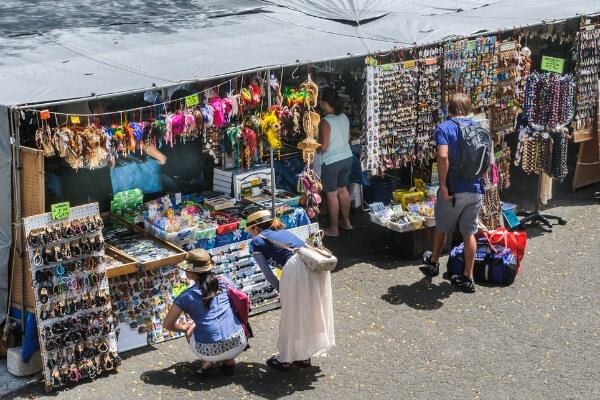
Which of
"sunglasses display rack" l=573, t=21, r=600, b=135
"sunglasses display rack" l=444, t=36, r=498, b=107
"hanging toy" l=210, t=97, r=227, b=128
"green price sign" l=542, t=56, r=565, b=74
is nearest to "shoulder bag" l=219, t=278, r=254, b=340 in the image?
"hanging toy" l=210, t=97, r=227, b=128

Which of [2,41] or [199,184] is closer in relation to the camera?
[2,41]

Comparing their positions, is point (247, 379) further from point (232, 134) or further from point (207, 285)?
point (232, 134)

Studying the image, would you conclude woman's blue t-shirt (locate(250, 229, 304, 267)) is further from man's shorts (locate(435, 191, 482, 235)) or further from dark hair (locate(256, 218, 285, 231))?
man's shorts (locate(435, 191, 482, 235))

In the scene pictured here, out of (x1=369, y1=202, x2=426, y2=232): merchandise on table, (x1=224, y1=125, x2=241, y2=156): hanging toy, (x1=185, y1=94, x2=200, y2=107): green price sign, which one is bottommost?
(x1=369, y1=202, x2=426, y2=232): merchandise on table

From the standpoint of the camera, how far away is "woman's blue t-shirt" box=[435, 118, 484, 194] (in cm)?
816

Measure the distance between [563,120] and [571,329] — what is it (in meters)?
3.25

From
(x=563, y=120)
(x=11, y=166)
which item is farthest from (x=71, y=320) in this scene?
(x=563, y=120)

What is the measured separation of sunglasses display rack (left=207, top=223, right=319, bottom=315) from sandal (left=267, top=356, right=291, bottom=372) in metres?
1.06

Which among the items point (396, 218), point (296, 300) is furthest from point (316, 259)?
point (396, 218)

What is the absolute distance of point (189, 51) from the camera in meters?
8.09

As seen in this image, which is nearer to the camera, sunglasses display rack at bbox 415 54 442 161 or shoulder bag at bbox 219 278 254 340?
shoulder bag at bbox 219 278 254 340

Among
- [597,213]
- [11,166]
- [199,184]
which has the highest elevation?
[11,166]

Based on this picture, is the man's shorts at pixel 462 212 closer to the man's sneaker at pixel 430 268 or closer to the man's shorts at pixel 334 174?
the man's sneaker at pixel 430 268

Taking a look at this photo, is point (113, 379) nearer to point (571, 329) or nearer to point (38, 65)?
point (38, 65)
